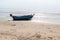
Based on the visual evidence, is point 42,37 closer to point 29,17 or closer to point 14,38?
point 14,38

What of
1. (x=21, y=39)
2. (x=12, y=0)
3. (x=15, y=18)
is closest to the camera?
(x=21, y=39)

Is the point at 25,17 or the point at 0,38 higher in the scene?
the point at 0,38

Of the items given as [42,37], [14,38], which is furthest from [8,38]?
[42,37]

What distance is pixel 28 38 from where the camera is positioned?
7.61 meters

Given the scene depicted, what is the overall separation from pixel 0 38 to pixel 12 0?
57.0 meters

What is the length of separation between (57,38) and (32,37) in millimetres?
1165

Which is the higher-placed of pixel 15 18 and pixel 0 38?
pixel 0 38

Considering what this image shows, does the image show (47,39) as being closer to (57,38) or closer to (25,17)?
(57,38)

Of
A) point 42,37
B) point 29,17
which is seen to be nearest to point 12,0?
point 29,17

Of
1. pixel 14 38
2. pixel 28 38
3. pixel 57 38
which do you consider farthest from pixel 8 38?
pixel 57 38

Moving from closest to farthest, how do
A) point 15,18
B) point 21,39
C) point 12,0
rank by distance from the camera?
1. point 21,39
2. point 15,18
3. point 12,0

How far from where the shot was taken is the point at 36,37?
7773 millimetres

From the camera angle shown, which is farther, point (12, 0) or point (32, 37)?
point (12, 0)

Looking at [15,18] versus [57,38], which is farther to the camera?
[15,18]
